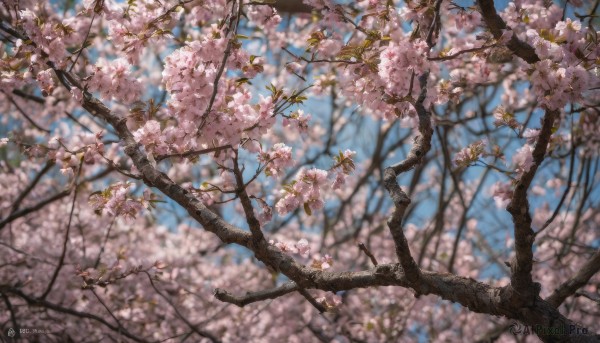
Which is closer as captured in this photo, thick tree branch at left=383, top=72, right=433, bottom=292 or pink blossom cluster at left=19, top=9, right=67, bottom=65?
thick tree branch at left=383, top=72, right=433, bottom=292

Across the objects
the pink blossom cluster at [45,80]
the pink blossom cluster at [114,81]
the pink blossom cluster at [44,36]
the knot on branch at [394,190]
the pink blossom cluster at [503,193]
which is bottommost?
the knot on branch at [394,190]

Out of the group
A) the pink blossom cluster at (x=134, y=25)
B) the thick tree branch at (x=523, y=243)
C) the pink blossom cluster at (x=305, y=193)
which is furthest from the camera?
the pink blossom cluster at (x=305, y=193)

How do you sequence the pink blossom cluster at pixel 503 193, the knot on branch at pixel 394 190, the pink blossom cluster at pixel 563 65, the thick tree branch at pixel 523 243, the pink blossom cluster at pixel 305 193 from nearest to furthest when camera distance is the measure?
the thick tree branch at pixel 523 243, the knot on branch at pixel 394 190, the pink blossom cluster at pixel 563 65, the pink blossom cluster at pixel 305 193, the pink blossom cluster at pixel 503 193

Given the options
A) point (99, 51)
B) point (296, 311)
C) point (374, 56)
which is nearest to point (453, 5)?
point (374, 56)

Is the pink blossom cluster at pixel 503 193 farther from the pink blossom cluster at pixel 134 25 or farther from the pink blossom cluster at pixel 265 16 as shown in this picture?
the pink blossom cluster at pixel 134 25

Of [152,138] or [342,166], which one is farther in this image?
[342,166]

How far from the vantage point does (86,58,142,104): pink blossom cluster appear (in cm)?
304

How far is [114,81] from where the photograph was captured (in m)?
3.07

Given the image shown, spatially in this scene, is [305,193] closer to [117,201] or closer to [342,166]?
[342,166]

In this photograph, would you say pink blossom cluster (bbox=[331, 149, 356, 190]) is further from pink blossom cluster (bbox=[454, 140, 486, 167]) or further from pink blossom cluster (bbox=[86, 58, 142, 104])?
pink blossom cluster (bbox=[86, 58, 142, 104])

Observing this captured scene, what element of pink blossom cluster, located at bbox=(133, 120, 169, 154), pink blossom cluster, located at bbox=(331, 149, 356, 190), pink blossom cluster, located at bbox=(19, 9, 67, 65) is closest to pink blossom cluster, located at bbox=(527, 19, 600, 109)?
pink blossom cluster, located at bbox=(331, 149, 356, 190)

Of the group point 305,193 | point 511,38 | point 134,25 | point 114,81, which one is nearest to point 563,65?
point 511,38

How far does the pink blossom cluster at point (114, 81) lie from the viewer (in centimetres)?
304

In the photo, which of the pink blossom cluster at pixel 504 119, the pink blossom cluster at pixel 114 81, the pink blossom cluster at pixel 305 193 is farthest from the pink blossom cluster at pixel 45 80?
the pink blossom cluster at pixel 504 119
